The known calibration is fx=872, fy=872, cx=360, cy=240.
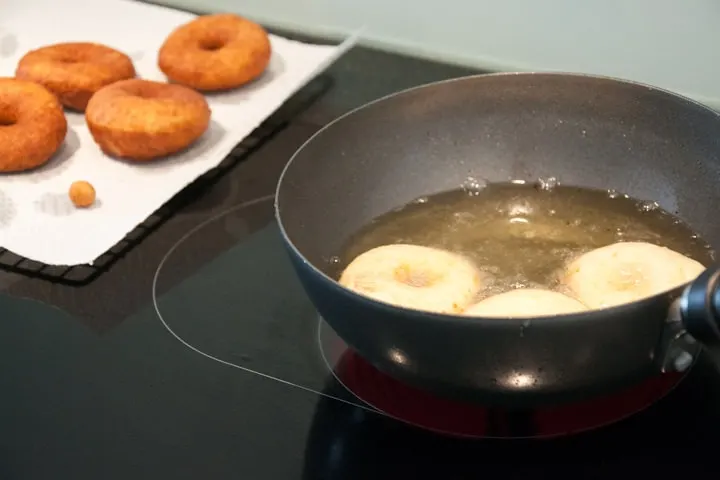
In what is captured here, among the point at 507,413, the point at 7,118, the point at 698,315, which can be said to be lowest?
the point at 7,118

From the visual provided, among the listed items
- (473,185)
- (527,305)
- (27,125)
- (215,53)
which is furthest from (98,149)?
(527,305)

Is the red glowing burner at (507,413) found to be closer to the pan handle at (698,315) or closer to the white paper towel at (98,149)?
the pan handle at (698,315)

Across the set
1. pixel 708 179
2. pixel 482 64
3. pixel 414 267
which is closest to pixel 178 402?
pixel 414 267

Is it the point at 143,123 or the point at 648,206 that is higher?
the point at 648,206

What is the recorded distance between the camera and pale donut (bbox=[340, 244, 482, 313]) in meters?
0.64

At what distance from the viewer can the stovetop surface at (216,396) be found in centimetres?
57

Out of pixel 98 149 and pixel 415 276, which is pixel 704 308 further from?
pixel 98 149

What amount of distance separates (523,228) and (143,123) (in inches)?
16.3

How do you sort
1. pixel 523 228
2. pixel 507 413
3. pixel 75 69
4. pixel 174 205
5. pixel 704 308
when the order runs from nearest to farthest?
1. pixel 704 308
2. pixel 507 413
3. pixel 523 228
4. pixel 174 205
5. pixel 75 69

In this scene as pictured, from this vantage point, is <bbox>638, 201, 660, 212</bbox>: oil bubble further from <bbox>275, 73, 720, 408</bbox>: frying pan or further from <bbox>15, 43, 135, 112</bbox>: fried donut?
<bbox>15, 43, 135, 112</bbox>: fried donut

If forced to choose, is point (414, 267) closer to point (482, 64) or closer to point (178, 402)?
point (178, 402)

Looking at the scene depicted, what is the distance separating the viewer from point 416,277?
26.7 inches

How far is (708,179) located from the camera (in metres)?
0.73

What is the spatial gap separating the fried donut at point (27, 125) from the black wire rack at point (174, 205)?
0.13m
